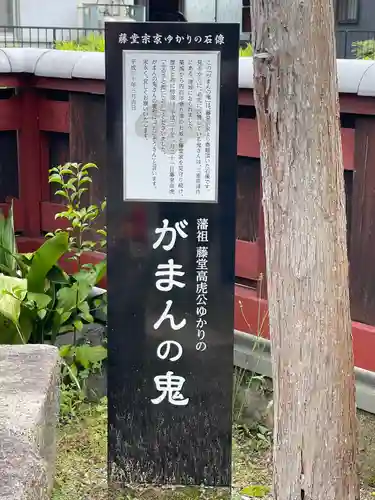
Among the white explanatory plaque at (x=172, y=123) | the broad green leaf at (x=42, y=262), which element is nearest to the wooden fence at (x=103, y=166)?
the white explanatory plaque at (x=172, y=123)

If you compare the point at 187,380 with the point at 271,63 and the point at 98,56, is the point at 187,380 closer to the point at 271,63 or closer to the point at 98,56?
the point at 271,63

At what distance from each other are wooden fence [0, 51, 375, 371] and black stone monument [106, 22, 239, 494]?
24 cm

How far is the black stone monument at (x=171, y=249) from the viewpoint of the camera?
3.13m

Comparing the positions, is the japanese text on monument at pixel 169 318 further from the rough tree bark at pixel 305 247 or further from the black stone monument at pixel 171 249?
the rough tree bark at pixel 305 247

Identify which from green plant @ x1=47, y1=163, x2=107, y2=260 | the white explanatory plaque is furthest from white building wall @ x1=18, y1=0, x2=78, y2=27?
the white explanatory plaque

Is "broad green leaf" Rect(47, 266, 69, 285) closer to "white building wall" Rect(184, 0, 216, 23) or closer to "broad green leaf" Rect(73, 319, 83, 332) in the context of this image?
"broad green leaf" Rect(73, 319, 83, 332)

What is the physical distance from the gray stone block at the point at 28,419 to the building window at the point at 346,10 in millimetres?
10590

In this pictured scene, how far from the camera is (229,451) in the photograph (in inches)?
137

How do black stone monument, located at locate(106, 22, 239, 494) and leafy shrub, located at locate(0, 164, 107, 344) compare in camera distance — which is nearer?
black stone monument, located at locate(106, 22, 239, 494)

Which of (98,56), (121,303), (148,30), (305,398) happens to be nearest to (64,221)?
(98,56)

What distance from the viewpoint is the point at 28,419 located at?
2.96 m

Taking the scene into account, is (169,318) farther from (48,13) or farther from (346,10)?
(48,13)

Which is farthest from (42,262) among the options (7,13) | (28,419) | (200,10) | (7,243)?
(7,13)

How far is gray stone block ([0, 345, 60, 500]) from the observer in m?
2.60
